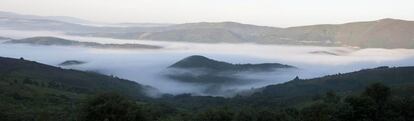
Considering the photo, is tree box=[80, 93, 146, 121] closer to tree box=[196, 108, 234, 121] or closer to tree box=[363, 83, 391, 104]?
tree box=[196, 108, 234, 121]

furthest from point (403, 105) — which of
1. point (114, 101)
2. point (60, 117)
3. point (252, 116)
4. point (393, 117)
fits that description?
point (60, 117)

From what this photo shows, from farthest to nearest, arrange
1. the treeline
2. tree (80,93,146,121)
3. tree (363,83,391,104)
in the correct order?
tree (363,83,391,104) → the treeline → tree (80,93,146,121)

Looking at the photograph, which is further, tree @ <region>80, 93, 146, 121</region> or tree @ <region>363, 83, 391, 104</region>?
tree @ <region>363, 83, 391, 104</region>

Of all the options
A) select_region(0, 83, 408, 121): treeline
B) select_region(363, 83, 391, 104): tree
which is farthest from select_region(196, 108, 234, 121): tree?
select_region(363, 83, 391, 104): tree

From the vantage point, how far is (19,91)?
13538cm

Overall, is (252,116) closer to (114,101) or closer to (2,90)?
(114,101)

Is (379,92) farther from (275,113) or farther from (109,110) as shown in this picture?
(109,110)

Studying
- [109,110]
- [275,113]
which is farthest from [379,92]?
[109,110]

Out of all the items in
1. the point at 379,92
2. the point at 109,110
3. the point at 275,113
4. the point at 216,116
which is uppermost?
the point at 109,110

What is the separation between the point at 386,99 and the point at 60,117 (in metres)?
45.0

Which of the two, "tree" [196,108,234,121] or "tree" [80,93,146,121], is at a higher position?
"tree" [80,93,146,121]

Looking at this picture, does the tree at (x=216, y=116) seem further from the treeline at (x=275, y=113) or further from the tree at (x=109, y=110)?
the tree at (x=109, y=110)

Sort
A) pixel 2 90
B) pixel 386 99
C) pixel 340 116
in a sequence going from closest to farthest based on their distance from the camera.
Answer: pixel 340 116 < pixel 386 99 < pixel 2 90

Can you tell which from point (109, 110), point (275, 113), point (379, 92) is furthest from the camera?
point (379, 92)
